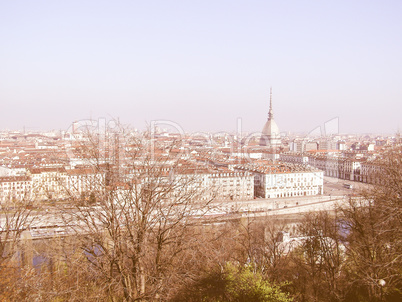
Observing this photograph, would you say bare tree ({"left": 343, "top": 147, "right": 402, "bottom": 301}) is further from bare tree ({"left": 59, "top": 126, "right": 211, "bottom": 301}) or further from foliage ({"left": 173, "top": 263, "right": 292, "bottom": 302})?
bare tree ({"left": 59, "top": 126, "right": 211, "bottom": 301})

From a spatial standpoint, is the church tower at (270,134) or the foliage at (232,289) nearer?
the foliage at (232,289)

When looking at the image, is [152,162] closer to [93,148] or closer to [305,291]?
[93,148]

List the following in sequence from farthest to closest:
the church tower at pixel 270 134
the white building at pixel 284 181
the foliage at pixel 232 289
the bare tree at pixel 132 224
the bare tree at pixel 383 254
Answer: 1. the church tower at pixel 270 134
2. the white building at pixel 284 181
3. the bare tree at pixel 383 254
4. the foliage at pixel 232 289
5. the bare tree at pixel 132 224

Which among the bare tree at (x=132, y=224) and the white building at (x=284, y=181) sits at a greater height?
the bare tree at (x=132, y=224)

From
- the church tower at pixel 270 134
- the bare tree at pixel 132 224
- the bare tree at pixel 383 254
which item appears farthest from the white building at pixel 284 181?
the church tower at pixel 270 134

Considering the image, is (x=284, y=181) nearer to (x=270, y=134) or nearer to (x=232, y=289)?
(x=232, y=289)

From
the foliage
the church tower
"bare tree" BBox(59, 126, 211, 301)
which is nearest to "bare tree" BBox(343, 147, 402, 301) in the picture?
the foliage

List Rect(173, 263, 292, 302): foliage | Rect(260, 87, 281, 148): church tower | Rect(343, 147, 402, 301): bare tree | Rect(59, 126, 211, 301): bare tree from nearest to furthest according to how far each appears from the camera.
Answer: Rect(59, 126, 211, 301): bare tree
Rect(173, 263, 292, 302): foliage
Rect(343, 147, 402, 301): bare tree
Rect(260, 87, 281, 148): church tower

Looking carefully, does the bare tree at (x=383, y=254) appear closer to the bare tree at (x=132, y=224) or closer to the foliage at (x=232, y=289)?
the foliage at (x=232, y=289)
